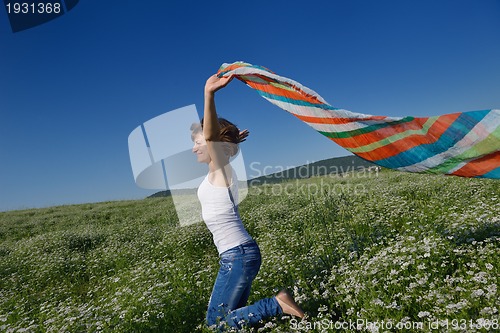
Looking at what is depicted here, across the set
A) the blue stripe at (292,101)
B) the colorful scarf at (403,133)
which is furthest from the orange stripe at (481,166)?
the blue stripe at (292,101)

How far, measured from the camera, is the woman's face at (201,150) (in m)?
3.56

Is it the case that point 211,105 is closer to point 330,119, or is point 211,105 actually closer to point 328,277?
point 330,119

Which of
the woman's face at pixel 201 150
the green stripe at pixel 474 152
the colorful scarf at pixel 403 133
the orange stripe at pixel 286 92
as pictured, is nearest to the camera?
the green stripe at pixel 474 152

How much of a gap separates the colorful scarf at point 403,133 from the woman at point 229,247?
0.83 meters

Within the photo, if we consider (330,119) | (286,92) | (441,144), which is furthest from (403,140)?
(286,92)

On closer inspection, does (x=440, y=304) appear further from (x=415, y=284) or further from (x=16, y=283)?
(x=16, y=283)

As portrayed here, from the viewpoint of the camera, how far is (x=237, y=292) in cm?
337

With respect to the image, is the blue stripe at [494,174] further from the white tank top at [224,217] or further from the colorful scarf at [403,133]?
the white tank top at [224,217]

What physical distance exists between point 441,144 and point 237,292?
249 centimetres

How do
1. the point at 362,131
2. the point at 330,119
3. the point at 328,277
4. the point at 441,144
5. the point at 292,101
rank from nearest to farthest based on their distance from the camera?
the point at 441,144, the point at 362,131, the point at 330,119, the point at 292,101, the point at 328,277

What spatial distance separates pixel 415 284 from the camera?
345cm

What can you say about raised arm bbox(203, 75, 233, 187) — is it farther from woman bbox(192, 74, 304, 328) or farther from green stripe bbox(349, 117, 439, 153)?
green stripe bbox(349, 117, 439, 153)

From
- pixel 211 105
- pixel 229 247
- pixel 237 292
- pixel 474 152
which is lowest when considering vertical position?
pixel 237 292

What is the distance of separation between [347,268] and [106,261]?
20.8 feet
